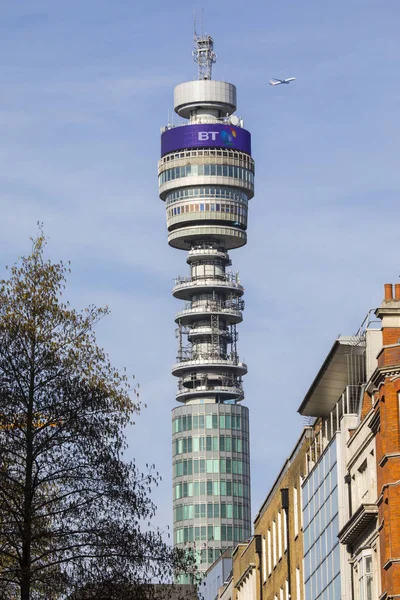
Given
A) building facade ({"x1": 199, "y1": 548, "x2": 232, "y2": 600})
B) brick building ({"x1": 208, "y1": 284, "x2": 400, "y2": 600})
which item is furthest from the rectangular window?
building facade ({"x1": 199, "y1": 548, "x2": 232, "y2": 600})

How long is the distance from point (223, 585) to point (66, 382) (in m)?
73.5

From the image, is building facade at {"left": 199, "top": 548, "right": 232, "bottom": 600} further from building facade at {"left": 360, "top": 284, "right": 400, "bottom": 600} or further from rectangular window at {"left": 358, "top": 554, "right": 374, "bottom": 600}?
building facade at {"left": 360, "top": 284, "right": 400, "bottom": 600}

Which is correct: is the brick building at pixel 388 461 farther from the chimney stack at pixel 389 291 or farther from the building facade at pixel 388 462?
the chimney stack at pixel 389 291

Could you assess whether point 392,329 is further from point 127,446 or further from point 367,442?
point 127,446

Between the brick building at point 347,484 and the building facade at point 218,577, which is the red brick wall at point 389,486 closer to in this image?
the brick building at point 347,484

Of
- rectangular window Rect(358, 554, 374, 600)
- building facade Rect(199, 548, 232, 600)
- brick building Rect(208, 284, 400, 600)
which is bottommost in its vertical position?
rectangular window Rect(358, 554, 374, 600)

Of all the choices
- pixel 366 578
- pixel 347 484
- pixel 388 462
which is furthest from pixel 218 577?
pixel 388 462

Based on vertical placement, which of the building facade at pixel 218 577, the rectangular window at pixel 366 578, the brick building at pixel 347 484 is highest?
the building facade at pixel 218 577

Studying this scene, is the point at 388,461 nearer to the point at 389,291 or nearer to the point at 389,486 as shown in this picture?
the point at 389,486

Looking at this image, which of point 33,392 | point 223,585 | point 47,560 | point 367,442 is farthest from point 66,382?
point 223,585

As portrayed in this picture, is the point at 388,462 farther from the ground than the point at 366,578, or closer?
farther from the ground

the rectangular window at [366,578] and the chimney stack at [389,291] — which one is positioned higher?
the chimney stack at [389,291]

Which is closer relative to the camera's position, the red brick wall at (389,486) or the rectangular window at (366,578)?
the red brick wall at (389,486)

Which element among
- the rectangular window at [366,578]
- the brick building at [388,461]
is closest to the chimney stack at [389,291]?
the brick building at [388,461]
